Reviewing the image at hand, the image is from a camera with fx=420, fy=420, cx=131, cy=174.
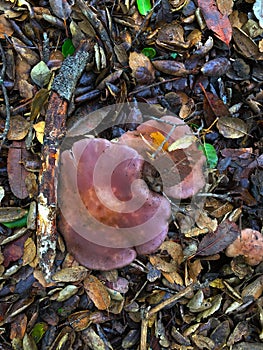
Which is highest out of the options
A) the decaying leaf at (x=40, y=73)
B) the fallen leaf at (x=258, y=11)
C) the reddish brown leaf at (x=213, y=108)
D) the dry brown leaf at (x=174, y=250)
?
the fallen leaf at (x=258, y=11)

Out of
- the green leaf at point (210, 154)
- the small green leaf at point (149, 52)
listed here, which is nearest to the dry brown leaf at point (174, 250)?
the green leaf at point (210, 154)

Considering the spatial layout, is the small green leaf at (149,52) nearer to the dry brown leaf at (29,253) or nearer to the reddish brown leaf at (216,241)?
the reddish brown leaf at (216,241)

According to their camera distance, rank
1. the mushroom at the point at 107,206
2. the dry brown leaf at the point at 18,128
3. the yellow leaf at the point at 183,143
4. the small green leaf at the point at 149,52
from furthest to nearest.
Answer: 1. the small green leaf at the point at 149,52
2. the dry brown leaf at the point at 18,128
3. the yellow leaf at the point at 183,143
4. the mushroom at the point at 107,206

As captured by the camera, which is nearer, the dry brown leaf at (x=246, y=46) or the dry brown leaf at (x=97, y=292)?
the dry brown leaf at (x=97, y=292)

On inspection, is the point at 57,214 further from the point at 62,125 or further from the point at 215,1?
the point at 215,1

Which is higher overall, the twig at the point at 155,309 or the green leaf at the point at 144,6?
the green leaf at the point at 144,6

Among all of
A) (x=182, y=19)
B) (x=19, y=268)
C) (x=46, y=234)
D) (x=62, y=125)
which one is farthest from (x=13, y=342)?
(x=182, y=19)
